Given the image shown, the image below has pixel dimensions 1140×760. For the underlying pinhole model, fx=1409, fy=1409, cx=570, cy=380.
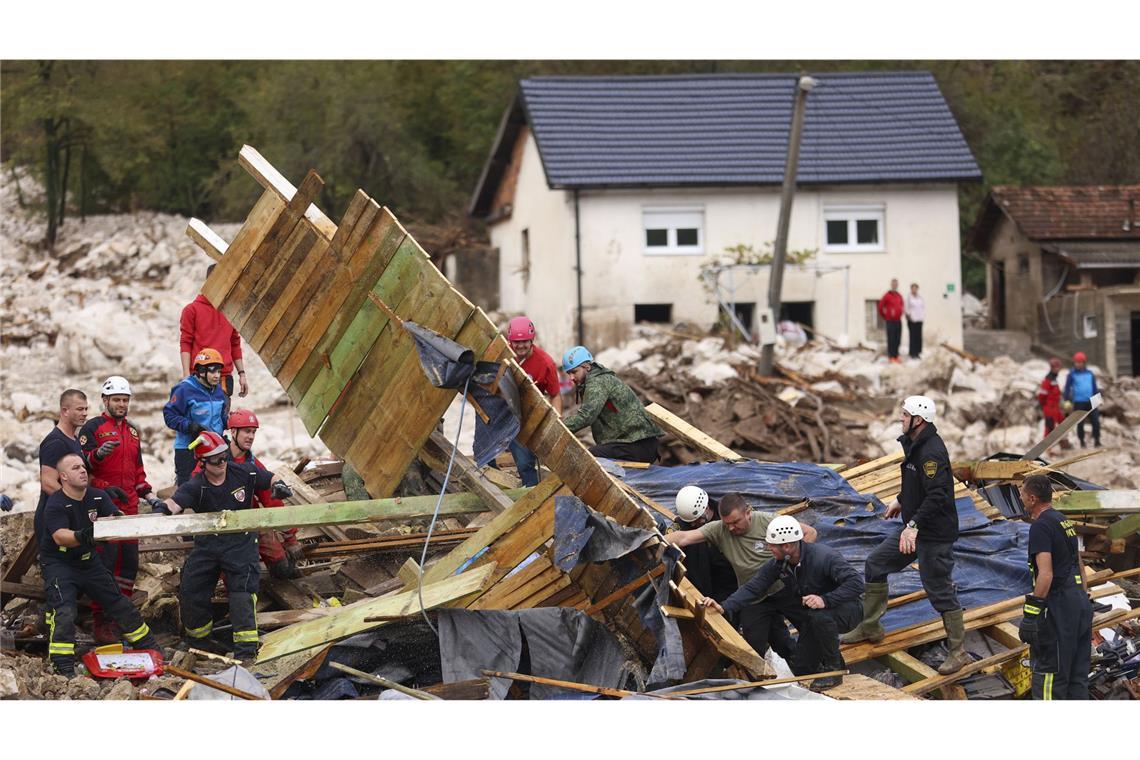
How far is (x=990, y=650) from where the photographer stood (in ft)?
33.1

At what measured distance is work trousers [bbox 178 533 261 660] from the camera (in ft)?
31.7

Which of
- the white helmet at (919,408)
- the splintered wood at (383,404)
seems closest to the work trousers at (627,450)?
the splintered wood at (383,404)

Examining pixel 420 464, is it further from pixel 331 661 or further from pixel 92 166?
pixel 92 166

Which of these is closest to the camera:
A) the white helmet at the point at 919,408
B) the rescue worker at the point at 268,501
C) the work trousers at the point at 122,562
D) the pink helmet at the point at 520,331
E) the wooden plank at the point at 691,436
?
the white helmet at the point at 919,408

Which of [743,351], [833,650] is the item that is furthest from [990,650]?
[743,351]

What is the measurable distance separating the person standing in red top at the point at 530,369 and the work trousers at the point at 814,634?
265cm

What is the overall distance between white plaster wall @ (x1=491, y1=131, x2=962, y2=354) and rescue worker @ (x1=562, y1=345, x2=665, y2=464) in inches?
686

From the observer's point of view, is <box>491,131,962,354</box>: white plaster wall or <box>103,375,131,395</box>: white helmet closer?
<box>103,375,131,395</box>: white helmet

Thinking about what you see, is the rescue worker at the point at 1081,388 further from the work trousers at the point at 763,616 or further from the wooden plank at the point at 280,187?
the wooden plank at the point at 280,187

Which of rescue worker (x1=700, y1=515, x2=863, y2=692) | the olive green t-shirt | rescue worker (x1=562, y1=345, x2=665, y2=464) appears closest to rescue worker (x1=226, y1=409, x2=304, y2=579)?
rescue worker (x1=562, y1=345, x2=665, y2=464)

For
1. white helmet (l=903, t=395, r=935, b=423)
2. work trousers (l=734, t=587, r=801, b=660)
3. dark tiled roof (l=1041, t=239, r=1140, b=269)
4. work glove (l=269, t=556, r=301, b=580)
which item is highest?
dark tiled roof (l=1041, t=239, r=1140, b=269)

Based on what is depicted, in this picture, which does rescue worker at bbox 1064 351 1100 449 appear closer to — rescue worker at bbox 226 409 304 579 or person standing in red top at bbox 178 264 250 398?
rescue worker at bbox 226 409 304 579

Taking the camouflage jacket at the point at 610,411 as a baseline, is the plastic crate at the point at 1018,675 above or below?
below

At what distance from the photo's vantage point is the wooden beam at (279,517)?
9.20 m
